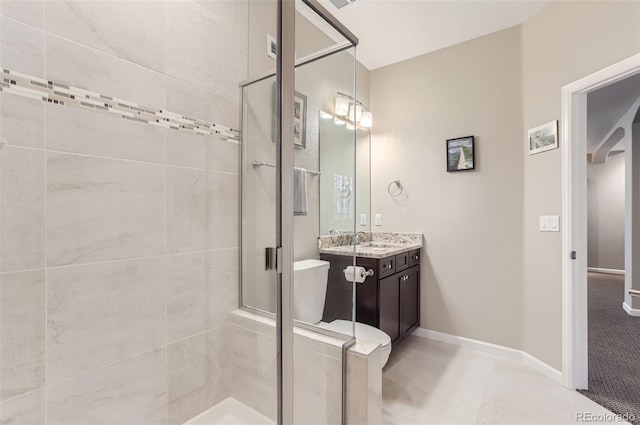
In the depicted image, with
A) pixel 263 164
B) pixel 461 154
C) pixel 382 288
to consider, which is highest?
pixel 461 154

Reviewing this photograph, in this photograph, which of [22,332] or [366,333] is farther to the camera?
[366,333]

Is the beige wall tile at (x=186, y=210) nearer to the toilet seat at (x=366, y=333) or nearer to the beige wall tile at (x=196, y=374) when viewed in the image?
the beige wall tile at (x=196, y=374)

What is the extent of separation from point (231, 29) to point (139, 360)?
167cm

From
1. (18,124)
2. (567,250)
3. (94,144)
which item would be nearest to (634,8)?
(567,250)

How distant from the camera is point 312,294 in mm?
1530

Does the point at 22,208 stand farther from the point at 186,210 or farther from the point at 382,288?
the point at 382,288

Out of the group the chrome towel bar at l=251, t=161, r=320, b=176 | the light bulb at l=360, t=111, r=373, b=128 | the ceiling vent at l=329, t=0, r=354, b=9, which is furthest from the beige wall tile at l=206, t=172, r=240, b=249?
the light bulb at l=360, t=111, r=373, b=128

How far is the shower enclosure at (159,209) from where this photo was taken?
41.5 inches

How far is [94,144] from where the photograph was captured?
3.90 feet

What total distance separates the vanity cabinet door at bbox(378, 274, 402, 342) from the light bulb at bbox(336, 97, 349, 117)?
1.19 meters

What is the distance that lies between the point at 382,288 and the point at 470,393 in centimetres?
84

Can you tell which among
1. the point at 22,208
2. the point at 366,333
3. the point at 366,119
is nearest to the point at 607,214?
the point at 366,119

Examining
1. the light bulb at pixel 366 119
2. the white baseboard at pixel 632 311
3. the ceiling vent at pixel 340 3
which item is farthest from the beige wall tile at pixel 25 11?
the white baseboard at pixel 632 311

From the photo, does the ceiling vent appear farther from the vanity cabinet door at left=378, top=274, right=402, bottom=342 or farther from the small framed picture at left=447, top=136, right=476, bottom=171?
the vanity cabinet door at left=378, top=274, right=402, bottom=342
